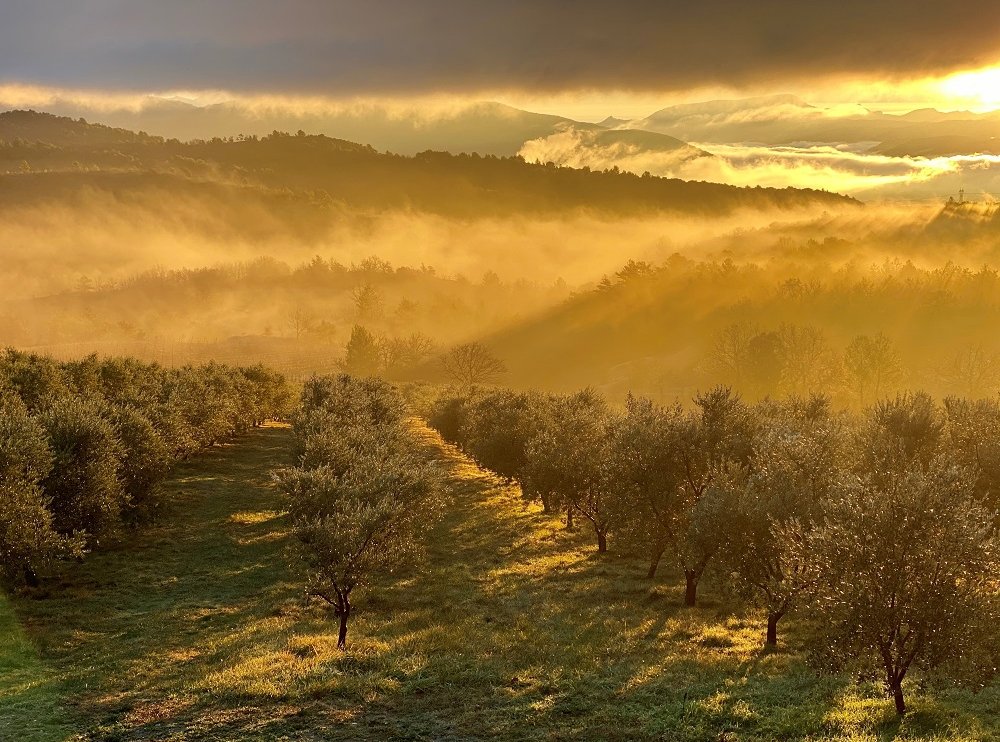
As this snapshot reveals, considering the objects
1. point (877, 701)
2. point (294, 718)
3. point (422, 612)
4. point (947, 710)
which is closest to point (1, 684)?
point (294, 718)

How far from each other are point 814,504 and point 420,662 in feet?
74.2

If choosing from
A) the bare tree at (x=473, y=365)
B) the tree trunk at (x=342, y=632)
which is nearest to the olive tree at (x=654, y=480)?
the tree trunk at (x=342, y=632)

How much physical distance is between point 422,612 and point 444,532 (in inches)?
777

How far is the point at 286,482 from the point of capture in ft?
126

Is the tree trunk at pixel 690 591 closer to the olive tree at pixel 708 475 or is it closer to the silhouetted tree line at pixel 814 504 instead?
the olive tree at pixel 708 475

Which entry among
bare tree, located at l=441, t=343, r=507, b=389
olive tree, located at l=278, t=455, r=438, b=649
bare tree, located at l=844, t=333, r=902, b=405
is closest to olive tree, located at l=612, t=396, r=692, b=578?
olive tree, located at l=278, t=455, r=438, b=649

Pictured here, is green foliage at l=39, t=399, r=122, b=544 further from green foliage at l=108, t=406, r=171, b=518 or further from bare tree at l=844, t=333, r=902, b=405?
bare tree at l=844, t=333, r=902, b=405

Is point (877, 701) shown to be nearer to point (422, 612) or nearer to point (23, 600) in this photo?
point (422, 612)

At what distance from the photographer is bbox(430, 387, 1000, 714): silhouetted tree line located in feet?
76.9

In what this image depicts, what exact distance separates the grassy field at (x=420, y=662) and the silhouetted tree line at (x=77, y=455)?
3.34 m

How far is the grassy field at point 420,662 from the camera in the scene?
26.5 metres

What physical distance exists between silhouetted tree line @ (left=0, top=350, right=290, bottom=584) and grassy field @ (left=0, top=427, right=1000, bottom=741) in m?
3.34

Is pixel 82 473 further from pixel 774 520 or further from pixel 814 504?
pixel 814 504

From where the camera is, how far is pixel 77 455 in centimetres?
4881
